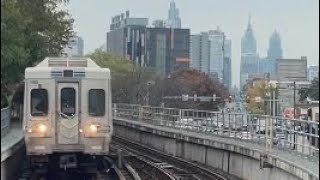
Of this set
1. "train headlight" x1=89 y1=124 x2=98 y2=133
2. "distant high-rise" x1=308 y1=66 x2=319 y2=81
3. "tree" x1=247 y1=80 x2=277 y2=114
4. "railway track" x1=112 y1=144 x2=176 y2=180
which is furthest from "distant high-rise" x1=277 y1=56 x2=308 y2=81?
"train headlight" x1=89 y1=124 x2=98 y2=133

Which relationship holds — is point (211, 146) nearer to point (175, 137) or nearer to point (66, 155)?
point (175, 137)

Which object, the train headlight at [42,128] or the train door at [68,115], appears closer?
the train headlight at [42,128]

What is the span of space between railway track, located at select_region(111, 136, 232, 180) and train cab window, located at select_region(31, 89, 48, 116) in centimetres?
501

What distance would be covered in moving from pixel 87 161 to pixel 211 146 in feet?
24.6

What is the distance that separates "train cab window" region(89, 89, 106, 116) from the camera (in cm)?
2148

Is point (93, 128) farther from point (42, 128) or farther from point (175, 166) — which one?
point (175, 166)

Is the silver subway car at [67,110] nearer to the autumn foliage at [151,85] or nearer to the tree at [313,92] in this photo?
the tree at [313,92]

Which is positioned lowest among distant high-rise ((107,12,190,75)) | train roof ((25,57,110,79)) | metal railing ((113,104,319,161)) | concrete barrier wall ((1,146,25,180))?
concrete barrier wall ((1,146,25,180))

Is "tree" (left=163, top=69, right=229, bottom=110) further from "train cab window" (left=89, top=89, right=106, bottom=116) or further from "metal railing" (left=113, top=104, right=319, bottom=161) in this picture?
"train cab window" (left=89, top=89, right=106, bottom=116)

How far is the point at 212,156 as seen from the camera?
29.2 metres

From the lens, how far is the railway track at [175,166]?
2502 centimetres

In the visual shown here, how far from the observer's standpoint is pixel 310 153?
737 inches

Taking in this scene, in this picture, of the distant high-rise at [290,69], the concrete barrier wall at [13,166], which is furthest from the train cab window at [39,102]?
the distant high-rise at [290,69]

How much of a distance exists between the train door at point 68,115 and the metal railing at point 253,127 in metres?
5.40
